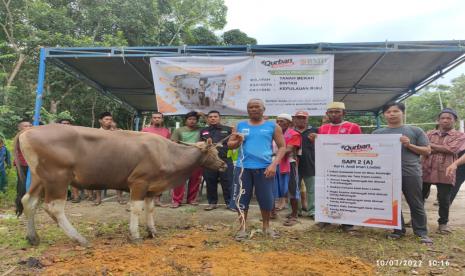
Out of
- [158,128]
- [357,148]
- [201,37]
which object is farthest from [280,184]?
[201,37]

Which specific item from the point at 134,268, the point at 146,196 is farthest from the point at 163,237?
the point at 134,268

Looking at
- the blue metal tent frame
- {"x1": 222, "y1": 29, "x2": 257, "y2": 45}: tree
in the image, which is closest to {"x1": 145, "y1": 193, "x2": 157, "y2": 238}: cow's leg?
the blue metal tent frame

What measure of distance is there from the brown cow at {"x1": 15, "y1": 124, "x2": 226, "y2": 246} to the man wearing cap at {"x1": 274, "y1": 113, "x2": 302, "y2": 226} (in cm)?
175

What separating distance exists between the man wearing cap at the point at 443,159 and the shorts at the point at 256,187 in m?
2.54

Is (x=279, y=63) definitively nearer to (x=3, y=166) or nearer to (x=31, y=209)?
(x=31, y=209)

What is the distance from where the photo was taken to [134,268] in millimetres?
3959

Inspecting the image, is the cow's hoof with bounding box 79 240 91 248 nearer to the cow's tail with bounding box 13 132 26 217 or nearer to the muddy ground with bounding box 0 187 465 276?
the muddy ground with bounding box 0 187 465 276

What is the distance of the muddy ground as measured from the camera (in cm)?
398

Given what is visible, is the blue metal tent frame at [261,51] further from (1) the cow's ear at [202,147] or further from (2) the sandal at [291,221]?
(2) the sandal at [291,221]

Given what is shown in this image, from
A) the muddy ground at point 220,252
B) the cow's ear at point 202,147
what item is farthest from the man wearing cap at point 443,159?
the cow's ear at point 202,147

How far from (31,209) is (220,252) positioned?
264 cm

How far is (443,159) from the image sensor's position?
5520 mm

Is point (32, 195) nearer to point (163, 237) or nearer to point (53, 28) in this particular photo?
point (163, 237)

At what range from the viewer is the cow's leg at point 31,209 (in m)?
4.90
